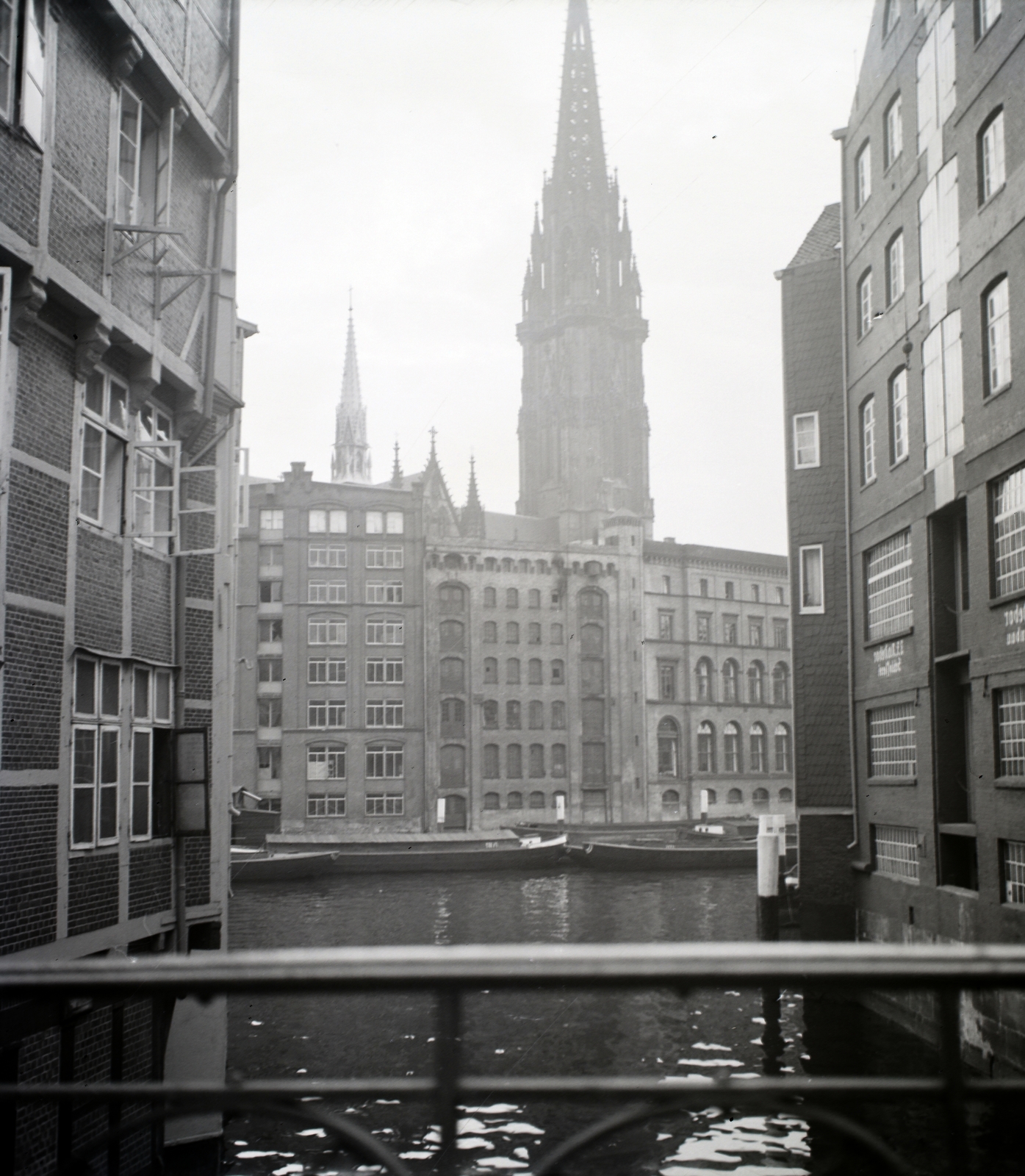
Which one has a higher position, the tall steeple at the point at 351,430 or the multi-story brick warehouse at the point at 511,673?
the tall steeple at the point at 351,430

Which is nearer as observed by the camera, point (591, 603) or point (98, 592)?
point (98, 592)

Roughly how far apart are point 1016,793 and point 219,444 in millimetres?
12442

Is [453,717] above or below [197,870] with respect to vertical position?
above

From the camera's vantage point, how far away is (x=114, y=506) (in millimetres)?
14008

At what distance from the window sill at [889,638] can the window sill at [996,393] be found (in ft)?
16.1

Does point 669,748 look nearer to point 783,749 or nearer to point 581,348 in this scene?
point 783,749

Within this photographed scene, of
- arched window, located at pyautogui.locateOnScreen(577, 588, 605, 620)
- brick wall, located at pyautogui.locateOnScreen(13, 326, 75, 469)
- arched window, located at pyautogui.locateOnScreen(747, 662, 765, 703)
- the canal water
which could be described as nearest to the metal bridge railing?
the canal water

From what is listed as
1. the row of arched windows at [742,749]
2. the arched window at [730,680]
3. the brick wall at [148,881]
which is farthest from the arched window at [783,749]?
the brick wall at [148,881]

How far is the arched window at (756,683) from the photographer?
81.0m

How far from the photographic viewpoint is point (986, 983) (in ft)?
8.55

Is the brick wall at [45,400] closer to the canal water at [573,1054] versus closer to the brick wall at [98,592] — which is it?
the brick wall at [98,592]

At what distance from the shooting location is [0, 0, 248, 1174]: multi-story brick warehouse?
11.5m

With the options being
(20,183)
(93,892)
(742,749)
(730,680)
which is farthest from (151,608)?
(742,749)

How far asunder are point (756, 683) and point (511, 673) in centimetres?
1858
